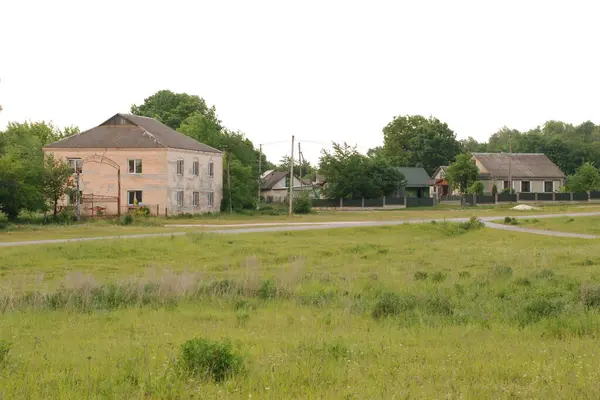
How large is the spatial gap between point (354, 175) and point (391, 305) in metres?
67.2

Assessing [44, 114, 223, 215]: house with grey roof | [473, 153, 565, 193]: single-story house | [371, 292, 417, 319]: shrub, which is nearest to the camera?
[371, 292, 417, 319]: shrub

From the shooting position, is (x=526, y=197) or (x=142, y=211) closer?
Answer: (x=142, y=211)

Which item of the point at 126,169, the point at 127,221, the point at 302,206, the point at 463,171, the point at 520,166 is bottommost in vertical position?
the point at 127,221

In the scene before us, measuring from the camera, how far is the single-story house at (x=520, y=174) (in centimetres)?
9944

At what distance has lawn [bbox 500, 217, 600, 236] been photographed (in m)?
43.4

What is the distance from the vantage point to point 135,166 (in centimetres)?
5938

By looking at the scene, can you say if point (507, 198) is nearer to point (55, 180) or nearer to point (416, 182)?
point (416, 182)

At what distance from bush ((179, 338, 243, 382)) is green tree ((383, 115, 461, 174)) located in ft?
356

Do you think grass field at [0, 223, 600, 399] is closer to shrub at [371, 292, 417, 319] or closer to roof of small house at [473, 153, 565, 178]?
shrub at [371, 292, 417, 319]

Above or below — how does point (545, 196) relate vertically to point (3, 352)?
above

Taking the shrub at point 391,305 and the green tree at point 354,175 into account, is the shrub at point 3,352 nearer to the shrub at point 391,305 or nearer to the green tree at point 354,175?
the shrub at point 391,305

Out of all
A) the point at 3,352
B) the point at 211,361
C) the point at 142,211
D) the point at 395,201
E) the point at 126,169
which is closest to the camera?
the point at 211,361

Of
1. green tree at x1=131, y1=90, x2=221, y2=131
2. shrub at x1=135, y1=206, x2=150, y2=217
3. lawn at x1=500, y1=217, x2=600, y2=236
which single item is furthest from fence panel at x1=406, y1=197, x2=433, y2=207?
shrub at x1=135, y1=206, x2=150, y2=217

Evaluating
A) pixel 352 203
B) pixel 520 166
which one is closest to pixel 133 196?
pixel 352 203
